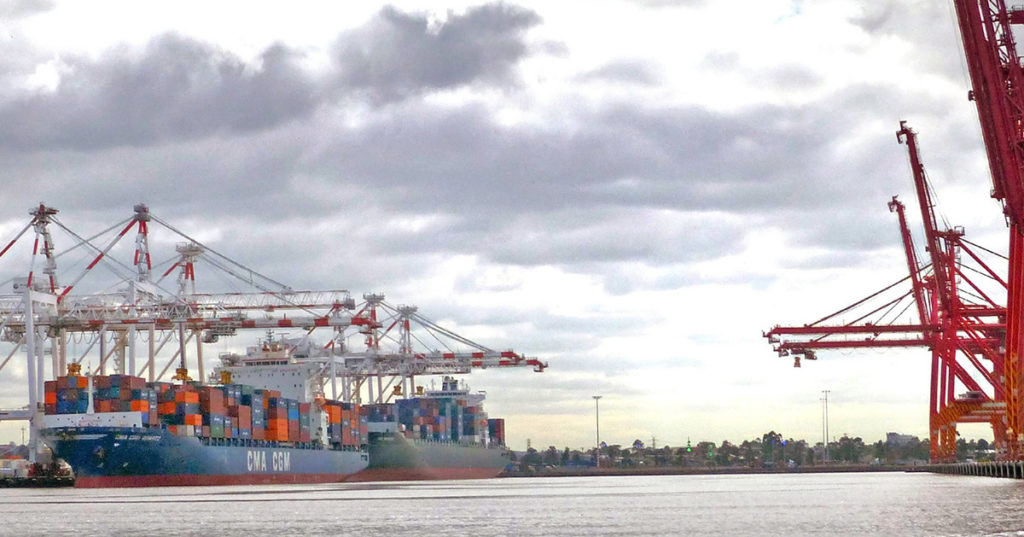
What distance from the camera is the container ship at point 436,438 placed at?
105938 mm

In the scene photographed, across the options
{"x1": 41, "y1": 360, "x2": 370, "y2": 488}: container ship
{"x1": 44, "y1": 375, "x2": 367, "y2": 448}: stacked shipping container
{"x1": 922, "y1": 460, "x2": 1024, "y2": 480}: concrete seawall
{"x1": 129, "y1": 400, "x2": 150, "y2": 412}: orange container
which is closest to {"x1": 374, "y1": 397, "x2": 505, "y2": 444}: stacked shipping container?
{"x1": 44, "y1": 375, "x2": 367, "y2": 448}: stacked shipping container

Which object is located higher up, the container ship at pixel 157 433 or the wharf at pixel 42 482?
the container ship at pixel 157 433

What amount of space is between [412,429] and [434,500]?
66192mm

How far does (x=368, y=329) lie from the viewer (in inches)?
4144

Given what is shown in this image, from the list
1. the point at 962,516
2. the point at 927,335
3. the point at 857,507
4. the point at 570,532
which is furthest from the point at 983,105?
the point at 927,335

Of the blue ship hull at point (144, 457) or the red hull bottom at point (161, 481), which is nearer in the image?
the blue ship hull at point (144, 457)

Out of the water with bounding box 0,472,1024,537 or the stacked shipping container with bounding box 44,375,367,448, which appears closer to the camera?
the water with bounding box 0,472,1024,537

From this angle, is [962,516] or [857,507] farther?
[857,507]

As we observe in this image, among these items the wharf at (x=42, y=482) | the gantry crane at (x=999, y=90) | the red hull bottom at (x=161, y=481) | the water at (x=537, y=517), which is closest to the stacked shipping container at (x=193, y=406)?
the red hull bottom at (x=161, y=481)

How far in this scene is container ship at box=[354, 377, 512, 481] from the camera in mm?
105938

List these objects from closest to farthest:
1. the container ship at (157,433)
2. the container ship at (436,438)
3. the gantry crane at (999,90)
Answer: the gantry crane at (999,90) < the container ship at (157,433) < the container ship at (436,438)

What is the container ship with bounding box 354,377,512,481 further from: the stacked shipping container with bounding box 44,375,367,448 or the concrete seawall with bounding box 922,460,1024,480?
the concrete seawall with bounding box 922,460,1024,480

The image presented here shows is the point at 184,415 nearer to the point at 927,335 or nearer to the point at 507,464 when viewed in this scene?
the point at 927,335

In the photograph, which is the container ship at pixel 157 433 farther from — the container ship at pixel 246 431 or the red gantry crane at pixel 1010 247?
the red gantry crane at pixel 1010 247
